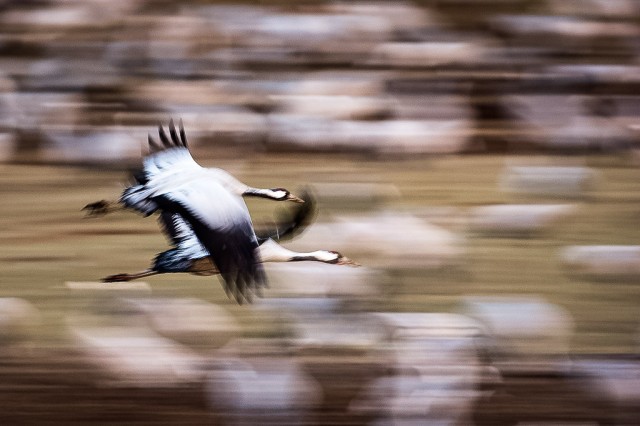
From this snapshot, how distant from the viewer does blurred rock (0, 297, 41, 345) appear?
1.78m

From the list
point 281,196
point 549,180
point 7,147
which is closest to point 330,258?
point 281,196

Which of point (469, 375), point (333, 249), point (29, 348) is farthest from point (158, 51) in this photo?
point (469, 375)

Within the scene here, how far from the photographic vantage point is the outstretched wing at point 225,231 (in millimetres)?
1151

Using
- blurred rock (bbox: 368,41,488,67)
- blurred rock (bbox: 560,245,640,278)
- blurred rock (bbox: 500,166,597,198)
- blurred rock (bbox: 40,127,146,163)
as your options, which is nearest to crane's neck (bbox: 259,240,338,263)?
blurred rock (bbox: 560,245,640,278)

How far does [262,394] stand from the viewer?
168 cm

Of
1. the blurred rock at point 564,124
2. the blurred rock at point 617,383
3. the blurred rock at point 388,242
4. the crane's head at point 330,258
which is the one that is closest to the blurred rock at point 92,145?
the blurred rock at point 388,242

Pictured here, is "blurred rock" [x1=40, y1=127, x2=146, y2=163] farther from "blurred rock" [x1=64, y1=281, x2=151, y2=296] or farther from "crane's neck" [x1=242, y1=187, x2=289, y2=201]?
"crane's neck" [x1=242, y1=187, x2=289, y2=201]

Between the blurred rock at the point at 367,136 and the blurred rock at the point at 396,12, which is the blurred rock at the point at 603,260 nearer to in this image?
the blurred rock at the point at 367,136

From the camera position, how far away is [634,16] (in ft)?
8.94

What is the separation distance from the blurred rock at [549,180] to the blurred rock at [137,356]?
78 cm

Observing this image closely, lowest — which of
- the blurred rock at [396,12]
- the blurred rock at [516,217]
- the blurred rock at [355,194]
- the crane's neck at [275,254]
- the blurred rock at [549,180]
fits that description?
the blurred rock at [516,217]

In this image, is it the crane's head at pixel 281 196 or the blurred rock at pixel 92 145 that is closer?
the crane's head at pixel 281 196

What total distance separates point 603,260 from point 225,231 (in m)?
0.99

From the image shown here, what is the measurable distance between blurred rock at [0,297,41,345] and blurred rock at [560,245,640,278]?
80cm
